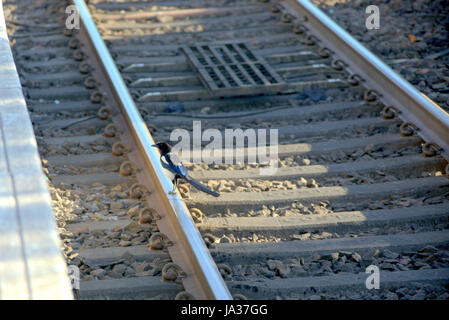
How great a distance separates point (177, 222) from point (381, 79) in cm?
292

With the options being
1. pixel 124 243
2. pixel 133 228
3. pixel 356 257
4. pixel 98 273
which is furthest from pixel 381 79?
pixel 98 273

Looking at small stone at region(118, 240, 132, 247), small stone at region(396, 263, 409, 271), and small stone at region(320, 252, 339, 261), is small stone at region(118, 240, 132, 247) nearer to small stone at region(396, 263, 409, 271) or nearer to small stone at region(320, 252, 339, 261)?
small stone at region(320, 252, 339, 261)

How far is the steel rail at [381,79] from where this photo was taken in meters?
5.84

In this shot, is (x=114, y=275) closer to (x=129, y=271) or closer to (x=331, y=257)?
(x=129, y=271)

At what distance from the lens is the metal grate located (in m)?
6.91

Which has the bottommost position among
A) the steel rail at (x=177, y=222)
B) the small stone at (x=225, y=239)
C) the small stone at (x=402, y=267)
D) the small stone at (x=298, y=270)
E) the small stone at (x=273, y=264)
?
the small stone at (x=402, y=267)

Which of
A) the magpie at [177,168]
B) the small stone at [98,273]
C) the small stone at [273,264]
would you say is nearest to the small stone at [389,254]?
the small stone at [273,264]

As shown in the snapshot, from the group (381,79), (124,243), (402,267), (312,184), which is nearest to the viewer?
(402,267)

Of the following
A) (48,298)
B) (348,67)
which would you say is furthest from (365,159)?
(48,298)

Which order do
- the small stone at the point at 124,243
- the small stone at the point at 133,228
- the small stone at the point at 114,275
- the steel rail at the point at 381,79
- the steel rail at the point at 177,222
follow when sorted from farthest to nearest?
the steel rail at the point at 381,79
the small stone at the point at 133,228
the small stone at the point at 124,243
the small stone at the point at 114,275
the steel rail at the point at 177,222

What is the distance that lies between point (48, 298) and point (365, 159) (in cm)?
328

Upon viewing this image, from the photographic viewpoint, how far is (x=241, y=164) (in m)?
5.76

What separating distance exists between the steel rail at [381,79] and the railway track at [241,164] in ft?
0.06

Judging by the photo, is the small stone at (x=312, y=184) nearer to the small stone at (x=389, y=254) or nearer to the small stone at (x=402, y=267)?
the small stone at (x=389, y=254)
